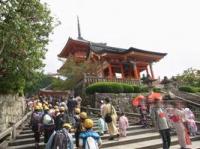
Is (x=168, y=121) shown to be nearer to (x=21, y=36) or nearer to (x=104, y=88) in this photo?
(x=21, y=36)

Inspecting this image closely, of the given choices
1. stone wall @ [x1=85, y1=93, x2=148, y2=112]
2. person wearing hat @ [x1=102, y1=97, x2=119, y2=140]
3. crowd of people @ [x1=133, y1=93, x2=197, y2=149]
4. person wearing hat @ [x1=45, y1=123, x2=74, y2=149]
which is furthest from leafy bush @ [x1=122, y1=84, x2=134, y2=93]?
person wearing hat @ [x1=45, y1=123, x2=74, y2=149]

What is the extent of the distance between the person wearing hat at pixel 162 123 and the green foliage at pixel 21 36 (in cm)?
686

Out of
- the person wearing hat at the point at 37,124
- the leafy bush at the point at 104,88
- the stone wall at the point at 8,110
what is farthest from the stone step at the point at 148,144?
the leafy bush at the point at 104,88

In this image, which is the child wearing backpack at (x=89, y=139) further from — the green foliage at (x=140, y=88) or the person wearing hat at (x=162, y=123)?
the green foliage at (x=140, y=88)

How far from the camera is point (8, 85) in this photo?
754 inches

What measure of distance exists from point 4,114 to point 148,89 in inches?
551

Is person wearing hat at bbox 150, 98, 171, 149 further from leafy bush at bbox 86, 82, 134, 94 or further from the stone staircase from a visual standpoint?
leafy bush at bbox 86, 82, 134, 94

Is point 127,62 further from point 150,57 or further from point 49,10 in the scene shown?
point 49,10

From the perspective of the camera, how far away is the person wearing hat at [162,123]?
10.1 m

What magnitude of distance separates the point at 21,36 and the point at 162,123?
746 cm

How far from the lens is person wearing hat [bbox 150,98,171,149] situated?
10148mm

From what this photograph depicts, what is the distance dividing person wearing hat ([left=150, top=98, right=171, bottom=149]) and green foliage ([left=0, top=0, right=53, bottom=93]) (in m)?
6.86

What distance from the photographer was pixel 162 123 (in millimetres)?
10211

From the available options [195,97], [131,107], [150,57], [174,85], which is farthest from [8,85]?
[150,57]
